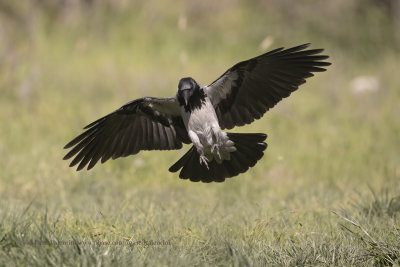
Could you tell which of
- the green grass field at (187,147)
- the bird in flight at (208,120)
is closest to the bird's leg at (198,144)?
the bird in flight at (208,120)

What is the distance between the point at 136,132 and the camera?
525 cm

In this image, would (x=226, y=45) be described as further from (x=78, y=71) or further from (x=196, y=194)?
(x=196, y=194)

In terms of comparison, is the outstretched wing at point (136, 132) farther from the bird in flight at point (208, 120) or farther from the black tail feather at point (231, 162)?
the black tail feather at point (231, 162)

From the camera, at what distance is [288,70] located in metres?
4.75

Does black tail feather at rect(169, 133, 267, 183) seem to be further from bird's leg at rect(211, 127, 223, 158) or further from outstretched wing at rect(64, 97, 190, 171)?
outstretched wing at rect(64, 97, 190, 171)

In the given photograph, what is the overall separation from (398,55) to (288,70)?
7710 mm

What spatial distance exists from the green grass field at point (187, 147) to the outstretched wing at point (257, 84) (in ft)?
2.07

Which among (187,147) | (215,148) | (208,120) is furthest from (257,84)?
(187,147)

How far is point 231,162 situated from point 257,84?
0.70 m

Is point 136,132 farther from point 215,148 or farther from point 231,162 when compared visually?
point 231,162

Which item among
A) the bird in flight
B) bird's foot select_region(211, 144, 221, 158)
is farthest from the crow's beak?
bird's foot select_region(211, 144, 221, 158)

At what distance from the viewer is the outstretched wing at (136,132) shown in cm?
511

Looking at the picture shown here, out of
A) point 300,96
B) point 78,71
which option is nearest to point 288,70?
point 300,96

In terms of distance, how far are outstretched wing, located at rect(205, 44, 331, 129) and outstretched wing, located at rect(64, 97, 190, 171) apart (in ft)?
1.36
